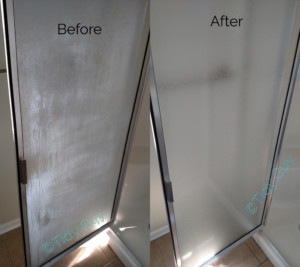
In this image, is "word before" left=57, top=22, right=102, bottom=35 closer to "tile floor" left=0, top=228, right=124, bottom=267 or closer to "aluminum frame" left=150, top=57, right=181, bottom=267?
"aluminum frame" left=150, top=57, right=181, bottom=267

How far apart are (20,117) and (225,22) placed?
1.90ft

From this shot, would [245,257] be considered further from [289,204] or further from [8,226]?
[8,226]

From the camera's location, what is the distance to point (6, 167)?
148 centimetres

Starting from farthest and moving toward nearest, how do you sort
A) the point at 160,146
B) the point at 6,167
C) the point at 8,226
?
the point at 8,226
the point at 6,167
the point at 160,146

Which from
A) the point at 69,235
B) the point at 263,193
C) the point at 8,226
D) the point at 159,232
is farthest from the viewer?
the point at 8,226

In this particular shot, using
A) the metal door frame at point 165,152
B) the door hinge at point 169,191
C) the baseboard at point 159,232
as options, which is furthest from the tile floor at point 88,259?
the door hinge at point 169,191

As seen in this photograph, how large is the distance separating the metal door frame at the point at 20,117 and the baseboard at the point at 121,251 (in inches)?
2.2

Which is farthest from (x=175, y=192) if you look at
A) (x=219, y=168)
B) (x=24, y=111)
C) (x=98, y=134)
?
(x=24, y=111)

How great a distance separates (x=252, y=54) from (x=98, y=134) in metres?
0.57

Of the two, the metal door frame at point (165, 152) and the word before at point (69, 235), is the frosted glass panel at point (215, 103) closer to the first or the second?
the metal door frame at point (165, 152)

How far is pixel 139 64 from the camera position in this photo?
0.91 meters

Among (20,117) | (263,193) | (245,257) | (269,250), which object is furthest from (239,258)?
(20,117)

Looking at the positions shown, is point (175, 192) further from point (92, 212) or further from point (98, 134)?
point (92, 212)

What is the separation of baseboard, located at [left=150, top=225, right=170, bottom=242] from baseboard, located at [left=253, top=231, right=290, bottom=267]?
0.72 m
